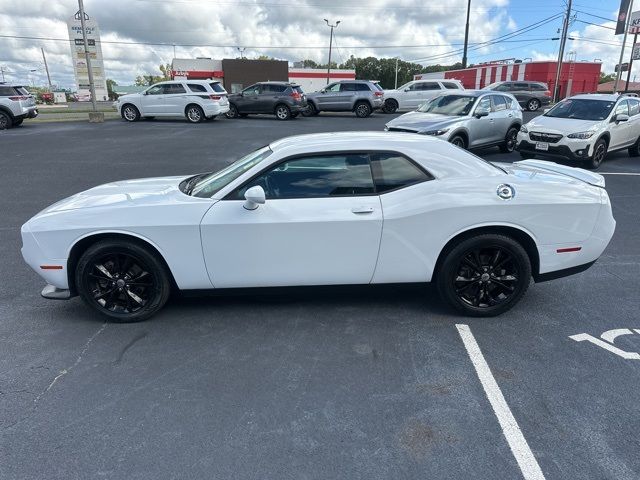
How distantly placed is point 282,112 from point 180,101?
4.88 metres

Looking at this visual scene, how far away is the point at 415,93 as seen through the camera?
24.4 metres

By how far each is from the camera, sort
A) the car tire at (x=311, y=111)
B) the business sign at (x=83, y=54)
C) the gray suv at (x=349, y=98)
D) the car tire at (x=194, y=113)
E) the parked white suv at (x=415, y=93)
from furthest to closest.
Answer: the business sign at (x=83, y=54)
the parked white suv at (x=415, y=93)
the car tire at (x=311, y=111)
the gray suv at (x=349, y=98)
the car tire at (x=194, y=113)

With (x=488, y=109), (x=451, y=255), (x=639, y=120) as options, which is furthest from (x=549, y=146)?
(x=451, y=255)

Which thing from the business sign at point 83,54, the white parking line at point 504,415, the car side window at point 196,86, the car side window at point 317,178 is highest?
the business sign at point 83,54

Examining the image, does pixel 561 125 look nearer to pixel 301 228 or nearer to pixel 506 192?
pixel 506 192

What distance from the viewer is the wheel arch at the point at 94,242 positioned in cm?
354

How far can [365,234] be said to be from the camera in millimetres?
3537

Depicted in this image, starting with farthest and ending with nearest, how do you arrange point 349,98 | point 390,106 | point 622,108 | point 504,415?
1. point 390,106
2. point 349,98
3. point 622,108
4. point 504,415

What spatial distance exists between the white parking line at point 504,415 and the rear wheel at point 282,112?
20.1m

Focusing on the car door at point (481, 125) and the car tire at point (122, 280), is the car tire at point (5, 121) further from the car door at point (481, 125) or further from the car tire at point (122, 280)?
the car tire at point (122, 280)

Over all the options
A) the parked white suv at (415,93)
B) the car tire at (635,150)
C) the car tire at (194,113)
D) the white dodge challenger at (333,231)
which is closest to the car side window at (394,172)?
the white dodge challenger at (333,231)

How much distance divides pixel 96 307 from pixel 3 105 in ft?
63.2

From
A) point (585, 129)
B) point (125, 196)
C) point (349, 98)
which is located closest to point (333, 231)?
point (125, 196)

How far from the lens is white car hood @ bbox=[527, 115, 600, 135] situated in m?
9.95
